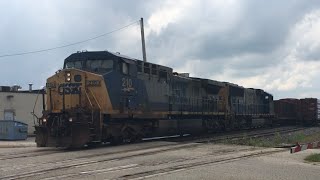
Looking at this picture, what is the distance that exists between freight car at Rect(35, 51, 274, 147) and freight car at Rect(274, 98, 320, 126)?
23.4 meters

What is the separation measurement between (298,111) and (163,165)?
1502 inches

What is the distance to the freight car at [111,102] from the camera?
1822cm

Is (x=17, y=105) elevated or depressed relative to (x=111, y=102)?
elevated

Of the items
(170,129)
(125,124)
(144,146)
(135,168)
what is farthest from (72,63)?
(135,168)

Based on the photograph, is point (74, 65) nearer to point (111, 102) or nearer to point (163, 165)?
point (111, 102)

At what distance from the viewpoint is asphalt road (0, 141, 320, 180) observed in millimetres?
11172

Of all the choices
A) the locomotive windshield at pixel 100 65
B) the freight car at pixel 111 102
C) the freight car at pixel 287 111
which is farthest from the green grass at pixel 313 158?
the freight car at pixel 287 111

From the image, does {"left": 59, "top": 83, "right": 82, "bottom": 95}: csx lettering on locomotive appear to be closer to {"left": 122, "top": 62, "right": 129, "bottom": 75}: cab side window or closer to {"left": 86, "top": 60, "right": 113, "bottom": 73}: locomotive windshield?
{"left": 86, "top": 60, "right": 113, "bottom": 73}: locomotive windshield

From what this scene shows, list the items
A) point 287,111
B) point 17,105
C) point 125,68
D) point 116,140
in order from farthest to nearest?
point 287,111
point 17,105
point 125,68
point 116,140

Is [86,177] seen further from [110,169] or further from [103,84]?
[103,84]

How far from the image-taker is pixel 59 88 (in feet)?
64.2

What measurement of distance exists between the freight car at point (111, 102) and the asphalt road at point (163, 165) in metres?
1.92

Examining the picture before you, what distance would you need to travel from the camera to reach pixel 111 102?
63.1ft

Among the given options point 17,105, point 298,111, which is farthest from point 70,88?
point 298,111
